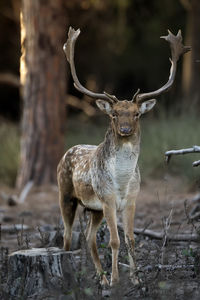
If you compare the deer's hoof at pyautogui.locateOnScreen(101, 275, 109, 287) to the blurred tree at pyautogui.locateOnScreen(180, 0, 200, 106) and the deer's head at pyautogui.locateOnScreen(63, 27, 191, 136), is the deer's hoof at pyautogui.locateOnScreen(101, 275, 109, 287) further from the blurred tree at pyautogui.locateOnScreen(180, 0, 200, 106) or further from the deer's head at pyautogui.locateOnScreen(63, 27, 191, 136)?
the blurred tree at pyautogui.locateOnScreen(180, 0, 200, 106)

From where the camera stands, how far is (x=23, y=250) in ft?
19.3

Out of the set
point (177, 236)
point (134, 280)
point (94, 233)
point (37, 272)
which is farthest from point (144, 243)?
point (37, 272)

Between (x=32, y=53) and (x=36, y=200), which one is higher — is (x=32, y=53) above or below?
above

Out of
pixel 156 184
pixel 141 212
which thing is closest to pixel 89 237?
pixel 141 212

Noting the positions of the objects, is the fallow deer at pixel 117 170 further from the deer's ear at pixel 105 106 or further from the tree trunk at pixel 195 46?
the tree trunk at pixel 195 46

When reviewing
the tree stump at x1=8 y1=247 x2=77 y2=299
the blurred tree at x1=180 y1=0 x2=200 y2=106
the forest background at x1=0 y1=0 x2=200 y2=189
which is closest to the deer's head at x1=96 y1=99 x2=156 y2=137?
the forest background at x1=0 y1=0 x2=200 y2=189

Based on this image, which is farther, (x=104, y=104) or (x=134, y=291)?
(x=104, y=104)

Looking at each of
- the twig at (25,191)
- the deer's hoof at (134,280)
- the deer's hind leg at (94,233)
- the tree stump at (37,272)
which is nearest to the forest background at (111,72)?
the twig at (25,191)

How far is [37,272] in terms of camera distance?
5.64m

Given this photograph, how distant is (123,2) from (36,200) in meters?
8.92

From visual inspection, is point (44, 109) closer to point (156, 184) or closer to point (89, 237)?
point (156, 184)

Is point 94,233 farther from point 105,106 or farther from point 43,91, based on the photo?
point 43,91

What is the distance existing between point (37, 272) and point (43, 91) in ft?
22.8

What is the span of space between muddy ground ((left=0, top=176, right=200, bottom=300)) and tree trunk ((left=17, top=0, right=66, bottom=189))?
1.74 ft
